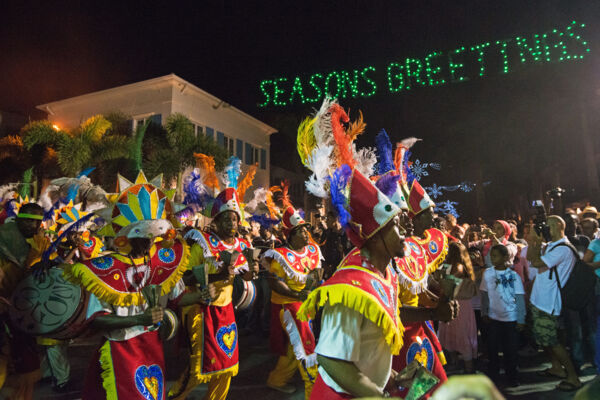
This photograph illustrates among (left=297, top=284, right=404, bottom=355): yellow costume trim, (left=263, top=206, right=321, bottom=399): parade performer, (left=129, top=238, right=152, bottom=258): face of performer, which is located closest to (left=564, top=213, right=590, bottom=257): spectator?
(left=263, top=206, right=321, bottom=399): parade performer

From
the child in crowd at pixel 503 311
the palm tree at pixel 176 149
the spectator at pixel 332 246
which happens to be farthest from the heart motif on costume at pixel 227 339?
the palm tree at pixel 176 149

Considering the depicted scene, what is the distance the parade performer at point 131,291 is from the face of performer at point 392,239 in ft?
5.42

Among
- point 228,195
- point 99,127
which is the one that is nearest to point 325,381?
point 228,195

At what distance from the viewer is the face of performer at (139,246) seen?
3146 millimetres

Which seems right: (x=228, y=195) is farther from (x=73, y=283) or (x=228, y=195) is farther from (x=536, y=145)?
(x=536, y=145)

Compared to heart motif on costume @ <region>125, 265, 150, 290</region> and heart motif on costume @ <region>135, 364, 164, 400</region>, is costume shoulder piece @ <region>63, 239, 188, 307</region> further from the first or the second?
heart motif on costume @ <region>135, 364, 164, 400</region>

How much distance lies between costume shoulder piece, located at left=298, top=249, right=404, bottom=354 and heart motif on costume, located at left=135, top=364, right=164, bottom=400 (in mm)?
1557

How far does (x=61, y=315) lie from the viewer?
2.59 metres

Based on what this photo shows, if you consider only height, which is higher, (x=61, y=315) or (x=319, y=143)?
(x=319, y=143)

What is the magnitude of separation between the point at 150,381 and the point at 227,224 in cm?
220

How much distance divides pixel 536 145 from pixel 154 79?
19760 millimetres

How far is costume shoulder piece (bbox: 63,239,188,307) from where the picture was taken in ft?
9.23

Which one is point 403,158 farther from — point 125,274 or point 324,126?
point 125,274

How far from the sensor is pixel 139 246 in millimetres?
3158
